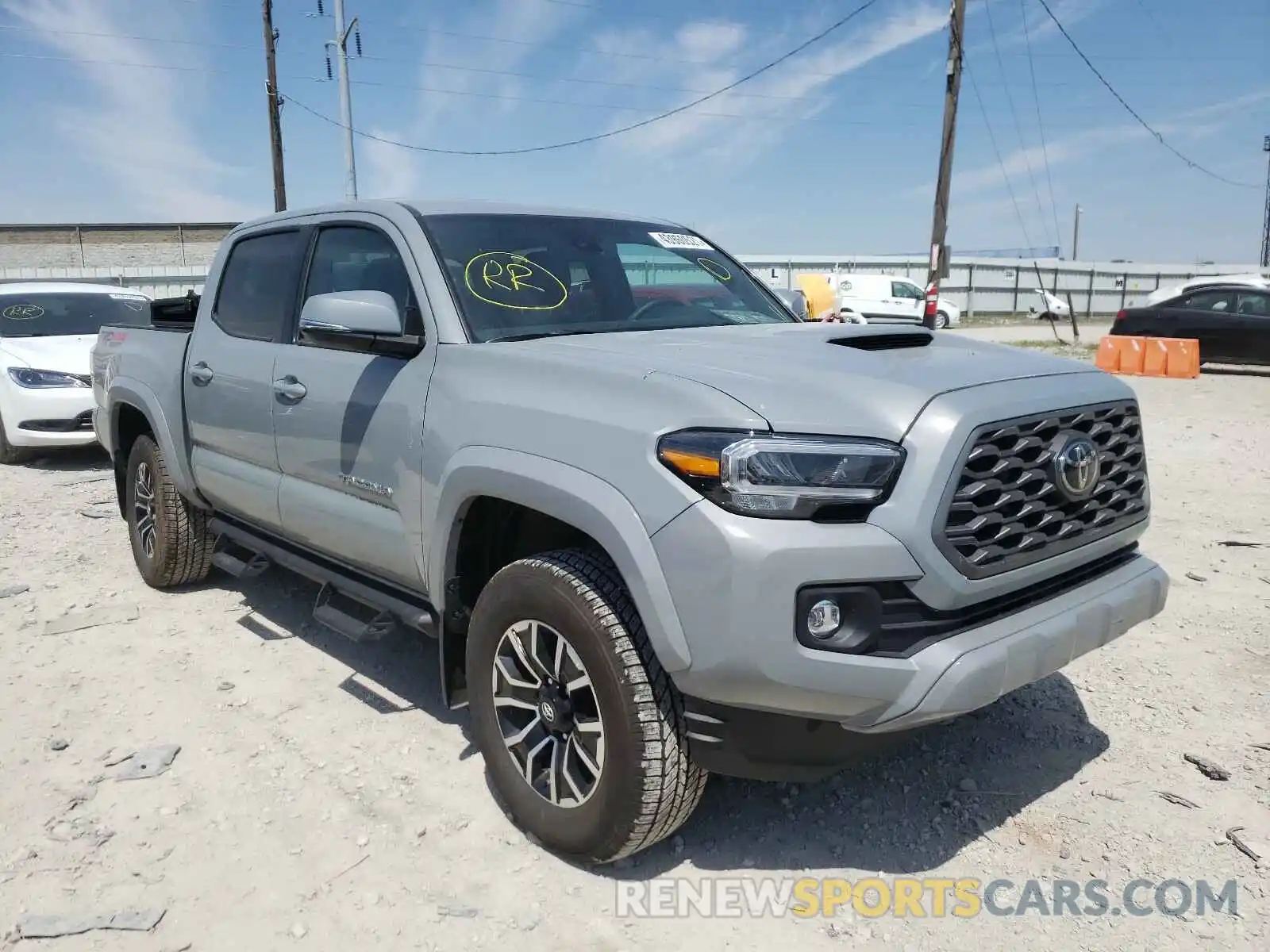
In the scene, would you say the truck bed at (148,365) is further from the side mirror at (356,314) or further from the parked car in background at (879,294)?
the parked car in background at (879,294)

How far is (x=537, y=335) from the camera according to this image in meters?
3.15

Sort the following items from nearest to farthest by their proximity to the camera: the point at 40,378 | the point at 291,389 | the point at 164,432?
the point at 291,389, the point at 164,432, the point at 40,378

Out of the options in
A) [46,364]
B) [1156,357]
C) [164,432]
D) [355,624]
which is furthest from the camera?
[1156,357]

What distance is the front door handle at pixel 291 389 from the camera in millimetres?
3646

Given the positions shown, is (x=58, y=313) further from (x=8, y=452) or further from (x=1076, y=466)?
(x=1076, y=466)

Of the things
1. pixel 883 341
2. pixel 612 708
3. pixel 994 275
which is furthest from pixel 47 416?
pixel 994 275

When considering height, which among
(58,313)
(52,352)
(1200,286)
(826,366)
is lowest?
(52,352)

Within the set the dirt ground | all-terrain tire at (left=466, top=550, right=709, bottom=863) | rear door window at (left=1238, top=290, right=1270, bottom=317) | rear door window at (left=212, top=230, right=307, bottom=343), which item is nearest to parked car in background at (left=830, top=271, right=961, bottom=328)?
rear door window at (left=1238, top=290, right=1270, bottom=317)

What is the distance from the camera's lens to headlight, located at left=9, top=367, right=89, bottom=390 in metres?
8.72

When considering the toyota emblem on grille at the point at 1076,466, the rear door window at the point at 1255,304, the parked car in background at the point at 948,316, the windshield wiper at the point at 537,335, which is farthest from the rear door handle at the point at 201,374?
the parked car in background at the point at 948,316

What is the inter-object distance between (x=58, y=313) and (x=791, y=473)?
984 cm

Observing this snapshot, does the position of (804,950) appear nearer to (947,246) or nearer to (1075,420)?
(1075,420)

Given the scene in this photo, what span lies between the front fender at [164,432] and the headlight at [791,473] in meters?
3.34

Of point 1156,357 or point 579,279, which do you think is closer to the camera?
point 579,279
